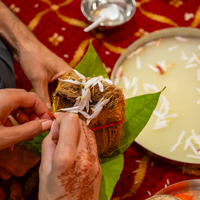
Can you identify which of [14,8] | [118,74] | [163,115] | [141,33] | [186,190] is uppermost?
[14,8]

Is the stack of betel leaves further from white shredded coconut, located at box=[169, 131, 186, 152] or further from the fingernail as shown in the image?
white shredded coconut, located at box=[169, 131, 186, 152]

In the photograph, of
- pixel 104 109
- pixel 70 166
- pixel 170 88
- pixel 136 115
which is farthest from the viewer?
pixel 170 88

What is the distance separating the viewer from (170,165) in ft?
2.42

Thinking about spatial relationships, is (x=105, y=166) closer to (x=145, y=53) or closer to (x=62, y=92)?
(x=62, y=92)

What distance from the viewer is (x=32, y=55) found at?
76 cm

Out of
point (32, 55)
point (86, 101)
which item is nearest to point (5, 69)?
point (32, 55)

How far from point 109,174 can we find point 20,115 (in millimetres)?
316

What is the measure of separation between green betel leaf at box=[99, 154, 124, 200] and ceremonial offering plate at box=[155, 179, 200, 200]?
20cm

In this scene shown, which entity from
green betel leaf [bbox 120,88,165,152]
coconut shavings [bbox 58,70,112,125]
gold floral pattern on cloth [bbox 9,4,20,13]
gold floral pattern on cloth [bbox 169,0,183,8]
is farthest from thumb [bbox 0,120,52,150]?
gold floral pattern on cloth [bbox 169,0,183,8]

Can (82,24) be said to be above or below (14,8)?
below

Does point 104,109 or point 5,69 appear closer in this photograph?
point 104,109

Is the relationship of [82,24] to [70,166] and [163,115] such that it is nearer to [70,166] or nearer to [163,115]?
[163,115]

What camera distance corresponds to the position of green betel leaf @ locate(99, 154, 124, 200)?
0.55 m

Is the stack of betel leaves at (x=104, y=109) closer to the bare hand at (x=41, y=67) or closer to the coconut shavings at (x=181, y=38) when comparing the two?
the bare hand at (x=41, y=67)
